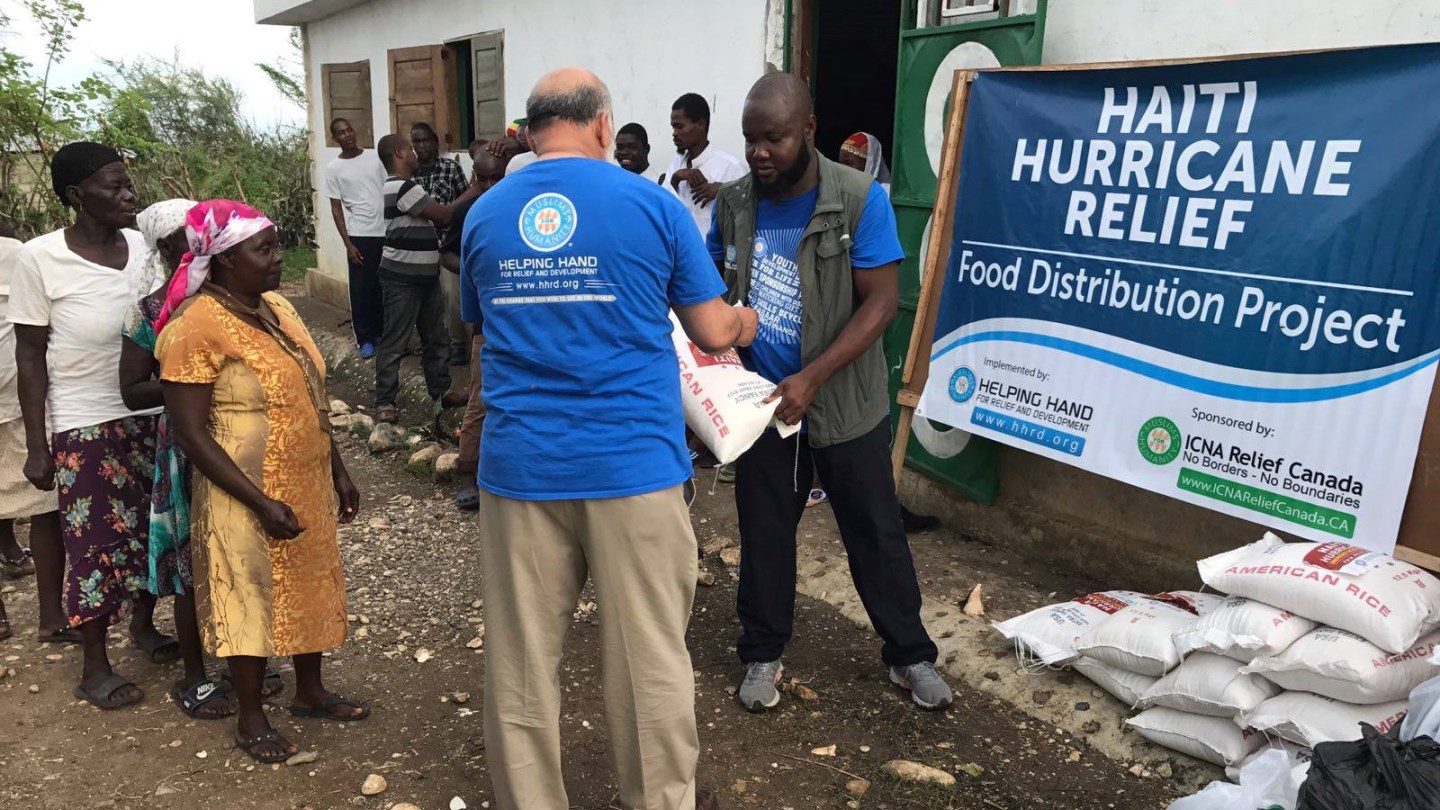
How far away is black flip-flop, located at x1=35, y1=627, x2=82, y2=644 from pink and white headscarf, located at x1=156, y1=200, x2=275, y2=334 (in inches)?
70.7

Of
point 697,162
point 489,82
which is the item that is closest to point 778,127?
point 697,162

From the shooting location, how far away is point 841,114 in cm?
860

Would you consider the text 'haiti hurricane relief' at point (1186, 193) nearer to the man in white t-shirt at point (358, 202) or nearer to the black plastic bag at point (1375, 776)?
the black plastic bag at point (1375, 776)

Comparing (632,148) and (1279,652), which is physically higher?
(632,148)

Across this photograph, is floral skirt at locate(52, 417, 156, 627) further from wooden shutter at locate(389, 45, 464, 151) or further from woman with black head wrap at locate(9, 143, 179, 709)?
wooden shutter at locate(389, 45, 464, 151)

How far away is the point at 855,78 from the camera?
8680 millimetres

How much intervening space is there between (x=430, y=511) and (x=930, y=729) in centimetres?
300

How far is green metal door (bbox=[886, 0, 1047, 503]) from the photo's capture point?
166 inches

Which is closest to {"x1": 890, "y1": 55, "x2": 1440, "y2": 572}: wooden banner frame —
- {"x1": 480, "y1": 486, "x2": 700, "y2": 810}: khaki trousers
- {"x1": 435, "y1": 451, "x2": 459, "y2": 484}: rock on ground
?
{"x1": 480, "y1": 486, "x2": 700, "y2": 810}: khaki trousers

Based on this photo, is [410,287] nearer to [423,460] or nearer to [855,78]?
[423,460]

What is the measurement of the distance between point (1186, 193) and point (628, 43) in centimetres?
407

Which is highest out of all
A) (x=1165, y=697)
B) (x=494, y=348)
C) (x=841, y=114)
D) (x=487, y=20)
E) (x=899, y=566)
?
(x=487, y=20)

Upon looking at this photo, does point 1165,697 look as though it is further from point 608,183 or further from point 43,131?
point 43,131

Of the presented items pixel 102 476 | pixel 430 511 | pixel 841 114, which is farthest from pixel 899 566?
pixel 841 114
